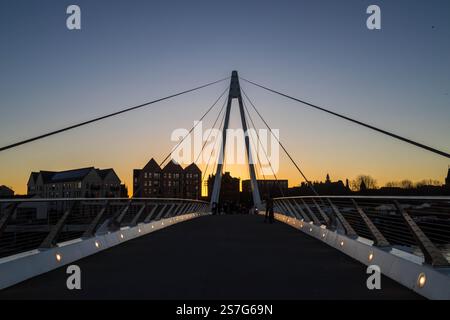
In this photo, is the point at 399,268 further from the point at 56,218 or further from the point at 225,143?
the point at 225,143

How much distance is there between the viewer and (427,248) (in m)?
5.60

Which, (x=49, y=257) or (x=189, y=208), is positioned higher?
(x=49, y=257)

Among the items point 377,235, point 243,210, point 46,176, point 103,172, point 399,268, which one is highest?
point 103,172

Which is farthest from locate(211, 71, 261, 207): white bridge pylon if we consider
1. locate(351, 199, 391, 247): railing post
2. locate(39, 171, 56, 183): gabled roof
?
locate(39, 171, 56, 183): gabled roof

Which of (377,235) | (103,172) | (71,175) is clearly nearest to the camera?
(377,235)

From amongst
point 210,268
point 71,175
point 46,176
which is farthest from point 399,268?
point 46,176

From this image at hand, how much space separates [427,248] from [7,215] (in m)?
4.86

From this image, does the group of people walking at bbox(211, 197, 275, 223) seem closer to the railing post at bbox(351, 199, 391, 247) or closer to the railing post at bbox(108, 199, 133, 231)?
the railing post at bbox(108, 199, 133, 231)

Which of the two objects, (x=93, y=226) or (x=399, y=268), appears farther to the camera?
(x=93, y=226)

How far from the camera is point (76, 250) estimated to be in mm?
8602

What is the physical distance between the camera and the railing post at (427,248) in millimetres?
5450

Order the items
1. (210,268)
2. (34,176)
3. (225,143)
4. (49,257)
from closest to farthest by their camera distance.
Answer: (49,257) < (210,268) < (225,143) < (34,176)
